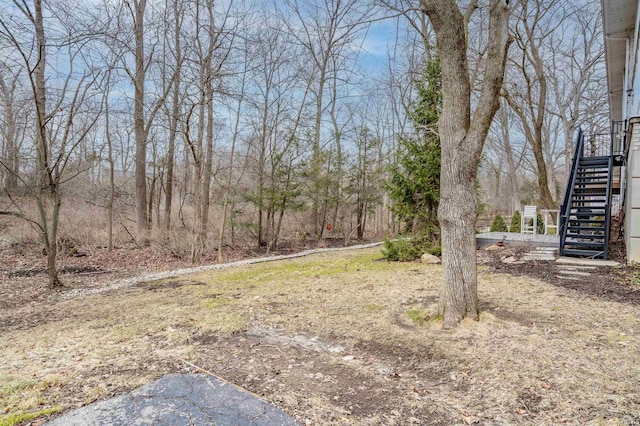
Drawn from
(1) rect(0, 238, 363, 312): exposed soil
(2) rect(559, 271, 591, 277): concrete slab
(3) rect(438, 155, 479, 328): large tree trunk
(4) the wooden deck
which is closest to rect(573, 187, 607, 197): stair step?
(4) the wooden deck

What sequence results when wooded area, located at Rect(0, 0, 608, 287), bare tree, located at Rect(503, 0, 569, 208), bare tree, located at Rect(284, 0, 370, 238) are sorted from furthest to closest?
bare tree, located at Rect(284, 0, 370, 238)
bare tree, located at Rect(503, 0, 569, 208)
wooded area, located at Rect(0, 0, 608, 287)

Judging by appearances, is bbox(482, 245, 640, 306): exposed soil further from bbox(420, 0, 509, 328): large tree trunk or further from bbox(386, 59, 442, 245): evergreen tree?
bbox(420, 0, 509, 328): large tree trunk

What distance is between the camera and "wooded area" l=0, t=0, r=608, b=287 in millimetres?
5691

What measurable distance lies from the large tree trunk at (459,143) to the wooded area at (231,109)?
0.09 m

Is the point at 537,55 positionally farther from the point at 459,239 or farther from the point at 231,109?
the point at 459,239

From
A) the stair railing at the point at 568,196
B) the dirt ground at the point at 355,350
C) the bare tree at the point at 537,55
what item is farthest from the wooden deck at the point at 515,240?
the bare tree at the point at 537,55

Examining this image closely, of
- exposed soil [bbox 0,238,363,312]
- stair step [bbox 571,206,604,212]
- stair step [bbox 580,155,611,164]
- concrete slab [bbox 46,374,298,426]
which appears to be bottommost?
exposed soil [bbox 0,238,363,312]

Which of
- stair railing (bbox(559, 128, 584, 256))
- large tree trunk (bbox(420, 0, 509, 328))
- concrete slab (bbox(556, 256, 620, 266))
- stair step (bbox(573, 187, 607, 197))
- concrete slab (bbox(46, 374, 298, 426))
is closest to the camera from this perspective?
concrete slab (bbox(46, 374, 298, 426))

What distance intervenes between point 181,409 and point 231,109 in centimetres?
845

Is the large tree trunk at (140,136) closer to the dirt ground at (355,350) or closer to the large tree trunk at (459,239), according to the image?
the dirt ground at (355,350)

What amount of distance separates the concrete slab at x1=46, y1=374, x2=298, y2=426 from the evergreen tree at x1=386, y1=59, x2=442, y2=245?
624cm

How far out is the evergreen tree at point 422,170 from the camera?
25.7ft

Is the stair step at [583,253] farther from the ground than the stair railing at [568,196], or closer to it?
closer to it

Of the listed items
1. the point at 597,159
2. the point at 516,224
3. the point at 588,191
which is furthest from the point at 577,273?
the point at 516,224
